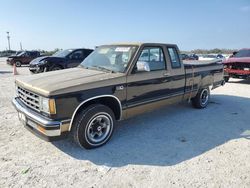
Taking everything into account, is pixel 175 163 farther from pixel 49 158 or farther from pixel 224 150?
pixel 49 158

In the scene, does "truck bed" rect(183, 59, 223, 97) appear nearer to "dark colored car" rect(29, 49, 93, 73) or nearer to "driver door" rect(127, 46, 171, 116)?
"driver door" rect(127, 46, 171, 116)

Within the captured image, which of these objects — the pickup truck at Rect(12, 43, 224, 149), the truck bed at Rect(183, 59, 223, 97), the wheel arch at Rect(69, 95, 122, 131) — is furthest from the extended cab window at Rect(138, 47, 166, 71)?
the wheel arch at Rect(69, 95, 122, 131)

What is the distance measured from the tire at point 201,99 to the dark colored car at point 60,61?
8.25m

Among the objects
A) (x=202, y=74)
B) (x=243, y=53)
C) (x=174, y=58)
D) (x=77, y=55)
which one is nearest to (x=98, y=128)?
(x=174, y=58)

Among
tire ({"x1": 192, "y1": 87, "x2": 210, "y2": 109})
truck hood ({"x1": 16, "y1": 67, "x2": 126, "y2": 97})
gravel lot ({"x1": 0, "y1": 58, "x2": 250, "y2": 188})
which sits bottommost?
gravel lot ({"x1": 0, "y1": 58, "x2": 250, "y2": 188})

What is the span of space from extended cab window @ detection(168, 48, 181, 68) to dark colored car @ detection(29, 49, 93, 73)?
8478 millimetres

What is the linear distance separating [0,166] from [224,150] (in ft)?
12.1

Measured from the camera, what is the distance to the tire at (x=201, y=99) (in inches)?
266

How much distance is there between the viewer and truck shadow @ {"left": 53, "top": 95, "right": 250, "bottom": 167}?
3900 millimetres

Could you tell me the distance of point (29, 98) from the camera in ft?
13.6

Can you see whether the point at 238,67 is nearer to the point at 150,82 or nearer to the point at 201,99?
the point at 201,99

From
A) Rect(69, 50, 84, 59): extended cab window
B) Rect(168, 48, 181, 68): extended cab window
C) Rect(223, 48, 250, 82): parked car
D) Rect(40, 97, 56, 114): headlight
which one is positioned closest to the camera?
Rect(40, 97, 56, 114): headlight

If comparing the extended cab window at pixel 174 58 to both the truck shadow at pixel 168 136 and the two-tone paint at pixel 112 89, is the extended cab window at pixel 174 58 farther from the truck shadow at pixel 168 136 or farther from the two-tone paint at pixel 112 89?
the truck shadow at pixel 168 136

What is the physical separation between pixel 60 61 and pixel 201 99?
8.48 meters
